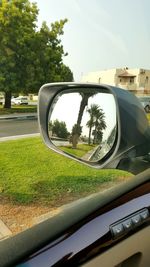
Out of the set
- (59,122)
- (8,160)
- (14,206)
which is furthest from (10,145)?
(59,122)

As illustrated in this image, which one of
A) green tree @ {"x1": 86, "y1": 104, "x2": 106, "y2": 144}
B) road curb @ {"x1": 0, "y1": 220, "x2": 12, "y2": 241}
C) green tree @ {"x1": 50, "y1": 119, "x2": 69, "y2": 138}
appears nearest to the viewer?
green tree @ {"x1": 86, "y1": 104, "x2": 106, "y2": 144}

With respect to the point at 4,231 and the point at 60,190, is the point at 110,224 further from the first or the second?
the point at 60,190

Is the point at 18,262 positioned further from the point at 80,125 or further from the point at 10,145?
the point at 10,145

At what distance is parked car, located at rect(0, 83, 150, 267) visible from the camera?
3.07 feet

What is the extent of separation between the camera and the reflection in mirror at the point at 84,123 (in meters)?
1.45

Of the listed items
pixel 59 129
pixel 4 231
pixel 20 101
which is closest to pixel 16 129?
pixel 4 231

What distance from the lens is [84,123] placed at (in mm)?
1565

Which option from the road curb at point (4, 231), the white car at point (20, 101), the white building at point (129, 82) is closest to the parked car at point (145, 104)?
the white building at point (129, 82)

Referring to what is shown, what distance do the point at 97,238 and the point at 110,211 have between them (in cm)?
11

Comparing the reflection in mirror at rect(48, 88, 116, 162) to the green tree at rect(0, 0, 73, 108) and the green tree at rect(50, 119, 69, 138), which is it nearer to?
the green tree at rect(50, 119, 69, 138)

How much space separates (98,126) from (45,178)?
4.90m

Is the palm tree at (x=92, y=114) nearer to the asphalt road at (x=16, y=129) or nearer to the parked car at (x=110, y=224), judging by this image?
the parked car at (x=110, y=224)

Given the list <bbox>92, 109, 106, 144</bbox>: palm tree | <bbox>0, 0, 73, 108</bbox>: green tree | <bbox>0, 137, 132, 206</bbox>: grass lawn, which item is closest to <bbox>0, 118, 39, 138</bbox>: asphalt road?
<bbox>0, 137, 132, 206</bbox>: grass lawn

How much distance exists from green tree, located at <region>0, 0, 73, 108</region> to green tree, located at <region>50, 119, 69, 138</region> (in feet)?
77.7
